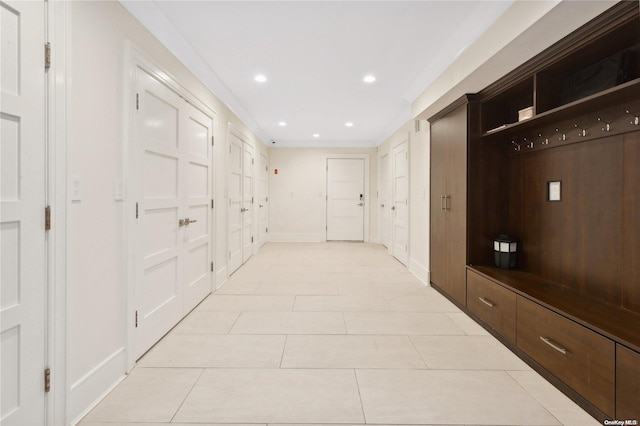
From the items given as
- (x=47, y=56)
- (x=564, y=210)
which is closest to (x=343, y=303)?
(x=564, y=210)

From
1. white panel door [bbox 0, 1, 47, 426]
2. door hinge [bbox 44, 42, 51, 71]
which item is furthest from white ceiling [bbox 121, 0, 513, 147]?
white panel door [bbox 0, 1, 47, 426]

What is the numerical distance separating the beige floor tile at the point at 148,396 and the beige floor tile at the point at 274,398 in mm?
74

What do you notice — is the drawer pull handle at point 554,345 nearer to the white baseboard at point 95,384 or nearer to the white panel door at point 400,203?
the white baseboard at point 95,384

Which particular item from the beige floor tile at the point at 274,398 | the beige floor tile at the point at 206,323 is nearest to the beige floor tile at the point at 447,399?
the beige floor tile at the point at 274,398

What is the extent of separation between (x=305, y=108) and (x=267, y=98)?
70 cm

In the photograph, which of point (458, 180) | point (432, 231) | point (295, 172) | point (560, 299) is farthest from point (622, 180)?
point (295, 172)

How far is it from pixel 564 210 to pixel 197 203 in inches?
123

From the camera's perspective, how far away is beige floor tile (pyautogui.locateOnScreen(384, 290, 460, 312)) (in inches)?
117

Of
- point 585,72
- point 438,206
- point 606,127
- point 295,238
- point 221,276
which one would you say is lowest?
point 221,276

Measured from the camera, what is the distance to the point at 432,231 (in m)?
3.65

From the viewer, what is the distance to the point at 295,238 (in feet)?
24.4

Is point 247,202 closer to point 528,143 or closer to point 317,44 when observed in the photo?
point 317,44

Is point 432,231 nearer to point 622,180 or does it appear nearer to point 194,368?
point 622,180

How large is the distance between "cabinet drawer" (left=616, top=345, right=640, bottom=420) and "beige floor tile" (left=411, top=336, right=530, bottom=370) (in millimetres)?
608
